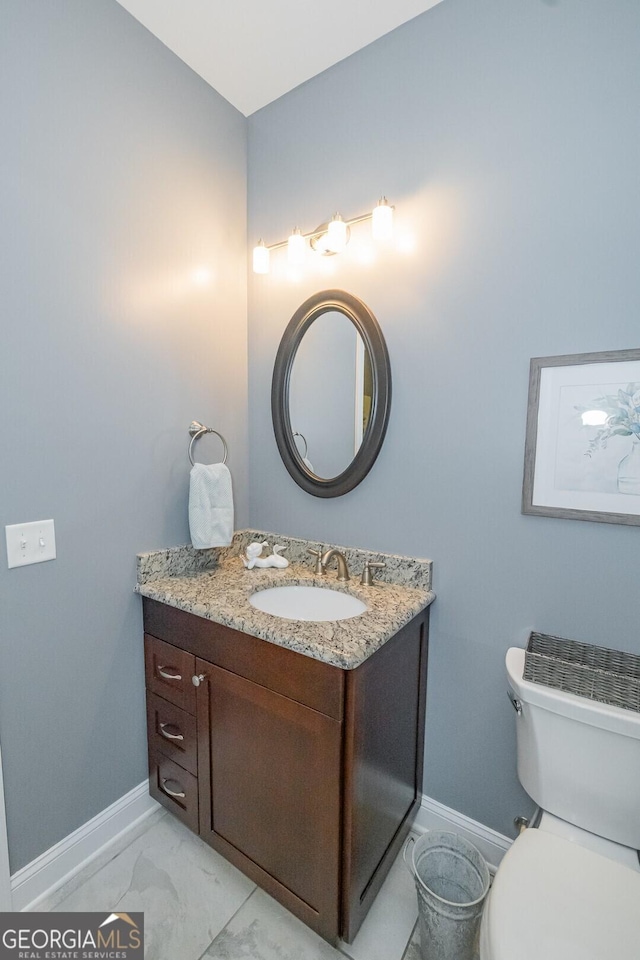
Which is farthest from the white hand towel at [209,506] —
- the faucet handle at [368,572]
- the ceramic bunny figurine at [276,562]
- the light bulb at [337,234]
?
the light bulb at [337,234]

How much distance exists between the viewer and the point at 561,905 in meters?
0.87

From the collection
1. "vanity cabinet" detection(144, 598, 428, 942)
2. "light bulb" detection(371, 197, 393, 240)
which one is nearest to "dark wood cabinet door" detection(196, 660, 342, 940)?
"vanity cabinet" detection(144, 598, 428, 942)

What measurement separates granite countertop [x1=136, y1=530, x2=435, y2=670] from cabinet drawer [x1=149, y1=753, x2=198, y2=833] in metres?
0.60

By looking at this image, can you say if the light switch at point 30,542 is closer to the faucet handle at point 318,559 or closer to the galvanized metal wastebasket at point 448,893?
the faucet handle at point 318,559

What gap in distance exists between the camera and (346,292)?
5.14 ft

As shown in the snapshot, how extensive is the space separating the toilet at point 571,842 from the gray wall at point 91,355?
4.01 ft

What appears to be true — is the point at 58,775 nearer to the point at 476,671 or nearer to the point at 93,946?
the point at 93,946

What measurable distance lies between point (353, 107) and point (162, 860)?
261 centimetres

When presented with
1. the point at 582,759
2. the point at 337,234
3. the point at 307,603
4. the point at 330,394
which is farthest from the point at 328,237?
the point at 582,759

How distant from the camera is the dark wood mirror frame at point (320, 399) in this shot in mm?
1513

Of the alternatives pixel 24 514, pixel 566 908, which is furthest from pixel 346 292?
pixel 566 908

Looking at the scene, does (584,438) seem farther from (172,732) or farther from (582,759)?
A: (172,732)

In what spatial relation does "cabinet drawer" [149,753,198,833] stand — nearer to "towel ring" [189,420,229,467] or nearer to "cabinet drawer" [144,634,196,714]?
"cabinet drawer" [144,634,196,714]

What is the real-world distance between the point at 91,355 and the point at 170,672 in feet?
3.45
